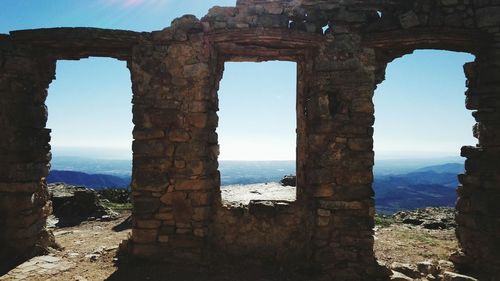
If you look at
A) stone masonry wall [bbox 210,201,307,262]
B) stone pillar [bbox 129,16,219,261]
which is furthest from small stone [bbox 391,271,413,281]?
stone pillar [bbox 129,16,219,261]

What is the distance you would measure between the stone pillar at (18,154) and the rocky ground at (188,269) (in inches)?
22.3

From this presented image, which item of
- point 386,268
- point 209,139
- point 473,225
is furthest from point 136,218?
point 473,225

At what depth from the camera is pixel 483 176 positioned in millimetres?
5488

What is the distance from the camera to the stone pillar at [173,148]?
556cm

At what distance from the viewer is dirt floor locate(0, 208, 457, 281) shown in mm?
5199

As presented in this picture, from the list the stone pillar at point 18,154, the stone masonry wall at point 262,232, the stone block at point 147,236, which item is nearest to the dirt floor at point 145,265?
the stone masonry wall at point 262,232

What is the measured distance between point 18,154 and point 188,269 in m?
3.67

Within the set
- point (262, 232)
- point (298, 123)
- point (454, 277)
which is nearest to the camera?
point (454, 277)

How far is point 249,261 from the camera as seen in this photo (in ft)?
18.6

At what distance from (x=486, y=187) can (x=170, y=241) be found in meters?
5.37

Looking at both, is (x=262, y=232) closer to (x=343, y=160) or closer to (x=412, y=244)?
(x=343, y=160)

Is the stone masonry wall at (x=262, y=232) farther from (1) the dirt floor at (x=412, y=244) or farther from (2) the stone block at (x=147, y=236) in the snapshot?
(1) the dirt floor at (x=412, y=244)

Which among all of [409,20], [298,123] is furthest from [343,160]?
[409,20]

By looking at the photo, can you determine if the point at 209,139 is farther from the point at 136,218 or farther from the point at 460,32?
the point at 460,32
